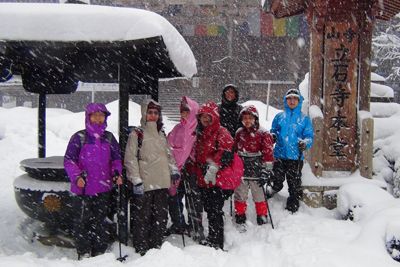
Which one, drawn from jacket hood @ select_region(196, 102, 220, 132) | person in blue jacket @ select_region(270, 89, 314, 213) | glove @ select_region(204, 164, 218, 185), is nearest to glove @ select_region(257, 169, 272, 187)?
person in blue jacket @ select_region(270, 89, 314, 213)

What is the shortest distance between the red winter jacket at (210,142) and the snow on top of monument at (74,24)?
3.41ft

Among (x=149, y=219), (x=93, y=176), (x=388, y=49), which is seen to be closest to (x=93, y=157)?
(x=93, y=176)

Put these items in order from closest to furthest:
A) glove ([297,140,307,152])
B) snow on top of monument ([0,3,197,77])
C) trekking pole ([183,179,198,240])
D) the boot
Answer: snow on top of monument ([0,3,197,77])
trekking pole ([183,179,198,240])
the boot
glove ([297,140,307,152])

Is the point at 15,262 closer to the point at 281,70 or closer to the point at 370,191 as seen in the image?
the point at 370,191

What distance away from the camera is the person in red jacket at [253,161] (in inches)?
167

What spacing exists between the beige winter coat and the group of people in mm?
12

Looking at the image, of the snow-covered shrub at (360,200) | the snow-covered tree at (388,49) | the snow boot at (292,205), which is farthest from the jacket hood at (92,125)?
the snow-covered tree at (388,49)

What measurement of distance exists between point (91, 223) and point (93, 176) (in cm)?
62

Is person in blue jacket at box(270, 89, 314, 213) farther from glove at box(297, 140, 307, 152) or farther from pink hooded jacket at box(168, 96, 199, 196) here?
pink hooded jacket at box(168, 96, 199, 196)

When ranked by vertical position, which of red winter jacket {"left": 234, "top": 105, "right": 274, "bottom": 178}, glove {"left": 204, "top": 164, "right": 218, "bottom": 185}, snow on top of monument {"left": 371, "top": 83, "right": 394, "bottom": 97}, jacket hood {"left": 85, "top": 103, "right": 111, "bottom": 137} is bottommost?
glove {"left": 204, "top": 164, "right": 218, "bottom": 185}

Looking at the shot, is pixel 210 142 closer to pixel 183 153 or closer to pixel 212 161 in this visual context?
pixel 212 161

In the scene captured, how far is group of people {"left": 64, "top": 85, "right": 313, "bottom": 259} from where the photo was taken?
3.48 metres

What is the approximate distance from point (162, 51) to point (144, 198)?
1826 millimetres

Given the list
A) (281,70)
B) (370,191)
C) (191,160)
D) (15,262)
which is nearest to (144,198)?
(191,160)
